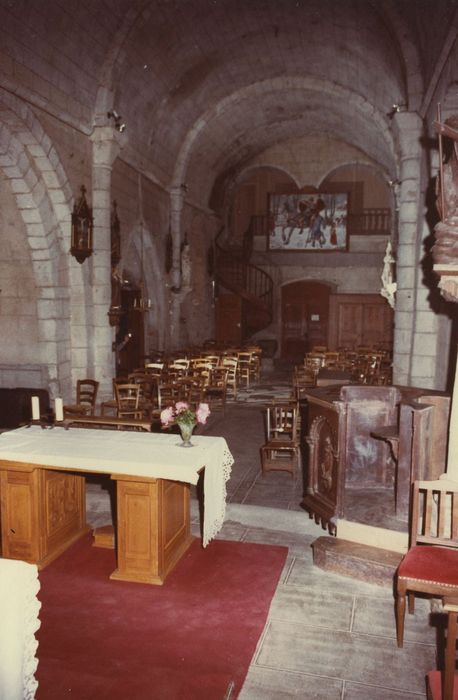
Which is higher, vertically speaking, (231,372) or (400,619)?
(231,372)

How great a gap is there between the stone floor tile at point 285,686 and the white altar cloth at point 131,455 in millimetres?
1302

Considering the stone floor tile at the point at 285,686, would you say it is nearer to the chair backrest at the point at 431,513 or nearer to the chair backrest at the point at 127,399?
the chair backrest at the point at 431,513

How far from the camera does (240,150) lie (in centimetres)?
1944

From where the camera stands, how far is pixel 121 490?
430 cm

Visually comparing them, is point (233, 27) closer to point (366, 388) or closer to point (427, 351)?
point (427, 351)

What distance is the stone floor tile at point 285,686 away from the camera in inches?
124

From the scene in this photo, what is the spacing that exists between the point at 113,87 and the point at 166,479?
901cm

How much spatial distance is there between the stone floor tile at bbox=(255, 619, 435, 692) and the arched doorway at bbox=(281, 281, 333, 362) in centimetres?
1841

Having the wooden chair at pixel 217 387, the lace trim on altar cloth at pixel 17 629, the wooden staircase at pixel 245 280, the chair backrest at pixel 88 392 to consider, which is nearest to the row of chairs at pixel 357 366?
the wooden chair at pixel 217 387

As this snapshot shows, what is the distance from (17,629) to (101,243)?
30.3 feet

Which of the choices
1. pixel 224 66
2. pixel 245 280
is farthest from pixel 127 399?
pixel 245 280

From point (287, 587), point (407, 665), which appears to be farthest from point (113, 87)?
point (407, 665)

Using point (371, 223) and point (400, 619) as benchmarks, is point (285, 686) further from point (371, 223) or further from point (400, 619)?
point (371, 223)

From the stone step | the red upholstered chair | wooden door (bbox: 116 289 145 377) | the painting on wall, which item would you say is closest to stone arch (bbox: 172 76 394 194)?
wooden door (bbox: 116 289 145 377)
